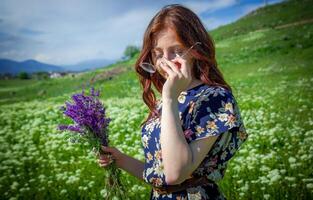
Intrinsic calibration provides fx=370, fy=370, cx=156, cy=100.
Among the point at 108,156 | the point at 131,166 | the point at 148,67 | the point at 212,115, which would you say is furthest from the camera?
the point at 131,166

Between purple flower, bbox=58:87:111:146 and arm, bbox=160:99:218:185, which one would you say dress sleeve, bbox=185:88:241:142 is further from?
purple flower, bbox=58:87:111:146

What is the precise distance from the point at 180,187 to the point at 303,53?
22.7 meters

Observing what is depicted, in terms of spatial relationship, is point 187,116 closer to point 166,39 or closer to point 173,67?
point 173,67

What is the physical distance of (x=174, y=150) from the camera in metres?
2.14

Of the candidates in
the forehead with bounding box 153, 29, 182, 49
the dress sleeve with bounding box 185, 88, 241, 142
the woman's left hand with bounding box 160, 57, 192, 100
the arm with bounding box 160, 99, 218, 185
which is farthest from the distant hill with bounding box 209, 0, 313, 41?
the arm with bounding box 160, 99, 218, 185

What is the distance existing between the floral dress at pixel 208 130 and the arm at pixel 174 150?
0.16 metres

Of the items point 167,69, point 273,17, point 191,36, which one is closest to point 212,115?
point 167,69

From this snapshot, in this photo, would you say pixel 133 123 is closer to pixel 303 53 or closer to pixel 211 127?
pixel 211 127

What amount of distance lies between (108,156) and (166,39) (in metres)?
1.00

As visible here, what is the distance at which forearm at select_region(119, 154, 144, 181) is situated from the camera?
116 inches

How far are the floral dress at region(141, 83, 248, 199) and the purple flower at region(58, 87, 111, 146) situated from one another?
Answer: 405 millimetres

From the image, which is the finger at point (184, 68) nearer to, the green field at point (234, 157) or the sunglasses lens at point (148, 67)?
the sunglasses lens at point (148, 67)

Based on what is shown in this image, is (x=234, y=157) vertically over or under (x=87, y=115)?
under

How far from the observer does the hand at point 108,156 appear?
2.82 metres
